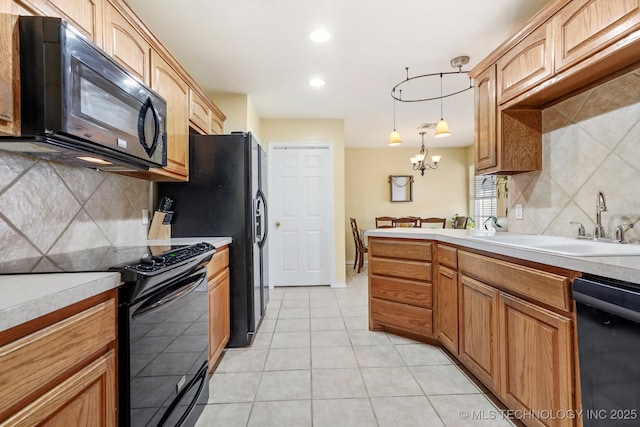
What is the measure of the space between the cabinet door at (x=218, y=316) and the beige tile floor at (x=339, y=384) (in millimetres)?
147

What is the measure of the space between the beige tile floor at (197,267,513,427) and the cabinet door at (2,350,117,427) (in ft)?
2.55

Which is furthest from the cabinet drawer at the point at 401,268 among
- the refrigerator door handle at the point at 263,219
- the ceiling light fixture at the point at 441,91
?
the ceiling light fixture at the point at 441,91

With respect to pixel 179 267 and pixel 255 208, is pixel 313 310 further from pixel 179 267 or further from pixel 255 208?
pixel 179 267

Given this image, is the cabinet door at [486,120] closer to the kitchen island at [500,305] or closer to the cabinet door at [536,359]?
the kitchen island at [500,305]

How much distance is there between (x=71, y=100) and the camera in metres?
1.08

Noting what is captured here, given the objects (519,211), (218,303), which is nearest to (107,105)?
(218,303)

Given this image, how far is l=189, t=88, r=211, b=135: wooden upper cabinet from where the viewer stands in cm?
254

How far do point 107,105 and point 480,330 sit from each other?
218cm

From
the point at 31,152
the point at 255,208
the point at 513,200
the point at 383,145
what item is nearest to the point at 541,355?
the point at 513,200

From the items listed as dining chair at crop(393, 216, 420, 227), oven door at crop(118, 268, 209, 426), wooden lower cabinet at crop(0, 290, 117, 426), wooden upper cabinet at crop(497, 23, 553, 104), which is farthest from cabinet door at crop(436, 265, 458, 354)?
dining chair at crop(393, 216, 420, 227)

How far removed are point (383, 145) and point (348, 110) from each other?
2.45 m

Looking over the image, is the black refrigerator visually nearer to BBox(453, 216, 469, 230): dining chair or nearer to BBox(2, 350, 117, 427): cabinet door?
BBox(2, 350, 117, 427): cabinet door

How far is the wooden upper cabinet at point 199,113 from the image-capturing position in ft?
8.34

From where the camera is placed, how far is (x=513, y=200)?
8.20 ft
